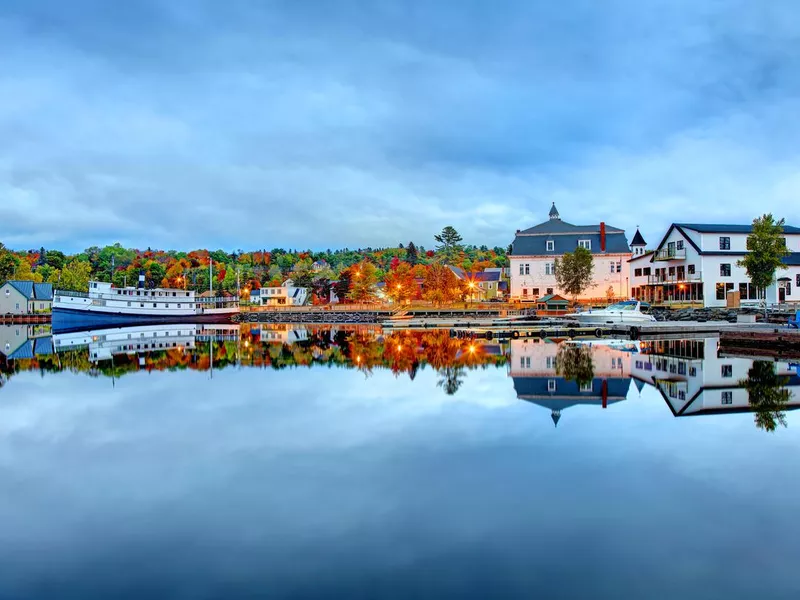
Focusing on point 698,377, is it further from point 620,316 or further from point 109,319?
point 109,319

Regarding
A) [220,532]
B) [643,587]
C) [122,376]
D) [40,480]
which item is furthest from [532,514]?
[122,376]

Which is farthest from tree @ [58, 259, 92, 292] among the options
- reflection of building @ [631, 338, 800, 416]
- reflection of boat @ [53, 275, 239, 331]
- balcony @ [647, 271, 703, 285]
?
reflection of building @ [631, 338, 800, 416]

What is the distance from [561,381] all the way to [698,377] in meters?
4.76

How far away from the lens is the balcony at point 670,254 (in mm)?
59250

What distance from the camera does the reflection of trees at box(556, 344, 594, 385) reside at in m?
20.9

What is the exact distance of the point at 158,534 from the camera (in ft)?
26.0

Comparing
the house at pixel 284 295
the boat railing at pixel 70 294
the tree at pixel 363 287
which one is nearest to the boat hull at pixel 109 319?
the boat railing at pixel 70 294

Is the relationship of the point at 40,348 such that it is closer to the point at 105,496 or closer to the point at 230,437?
the point at 230,437

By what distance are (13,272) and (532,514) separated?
109040 millimetres

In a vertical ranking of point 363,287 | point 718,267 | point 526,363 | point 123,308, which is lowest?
point 526,363

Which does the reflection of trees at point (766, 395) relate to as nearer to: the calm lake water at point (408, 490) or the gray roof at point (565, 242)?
the calm lake water at point (408, 490)

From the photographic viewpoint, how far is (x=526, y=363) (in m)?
25.3

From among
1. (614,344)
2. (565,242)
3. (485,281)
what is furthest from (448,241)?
(614,344)

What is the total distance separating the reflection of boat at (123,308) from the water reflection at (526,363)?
2364cm
